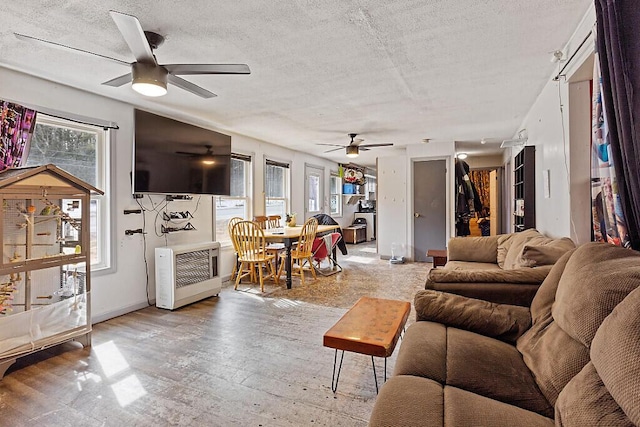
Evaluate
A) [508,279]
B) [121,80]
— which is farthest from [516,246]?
[121,80]

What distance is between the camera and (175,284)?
3.77m

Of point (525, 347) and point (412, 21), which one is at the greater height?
point (412, 21)

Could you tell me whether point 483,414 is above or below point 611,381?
below

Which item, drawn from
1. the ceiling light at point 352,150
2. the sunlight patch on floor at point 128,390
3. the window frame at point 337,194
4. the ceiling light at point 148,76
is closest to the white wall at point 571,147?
the ceiling light at point 148,76

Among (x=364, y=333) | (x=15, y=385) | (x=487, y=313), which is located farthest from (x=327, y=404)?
(x=15, y=385)

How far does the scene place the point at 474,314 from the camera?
1.82m

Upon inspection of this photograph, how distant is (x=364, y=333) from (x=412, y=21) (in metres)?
1.90

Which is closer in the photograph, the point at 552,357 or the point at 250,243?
the point at 552,357

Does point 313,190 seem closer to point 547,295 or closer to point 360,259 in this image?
point 360,259

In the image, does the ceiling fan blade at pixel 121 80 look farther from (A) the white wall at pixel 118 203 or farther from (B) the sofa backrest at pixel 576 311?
(B) the sofa backrest at pixel 576 311

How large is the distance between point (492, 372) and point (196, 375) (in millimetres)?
Answer: 1874

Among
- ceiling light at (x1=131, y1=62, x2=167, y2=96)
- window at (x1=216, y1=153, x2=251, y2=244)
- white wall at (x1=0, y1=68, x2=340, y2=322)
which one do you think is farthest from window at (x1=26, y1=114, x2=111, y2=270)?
window at (x1=216, y1=153, x2=251, y2=244)

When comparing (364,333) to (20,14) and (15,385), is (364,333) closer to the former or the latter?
(15,385)

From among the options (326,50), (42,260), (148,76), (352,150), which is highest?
(326,50)
